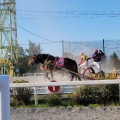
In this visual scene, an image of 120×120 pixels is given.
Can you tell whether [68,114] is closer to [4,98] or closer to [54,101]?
[54,101]

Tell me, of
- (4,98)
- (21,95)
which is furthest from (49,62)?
(4,98)

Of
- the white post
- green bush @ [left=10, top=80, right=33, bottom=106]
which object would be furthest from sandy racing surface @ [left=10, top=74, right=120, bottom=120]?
the white post

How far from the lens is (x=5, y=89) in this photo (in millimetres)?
1892

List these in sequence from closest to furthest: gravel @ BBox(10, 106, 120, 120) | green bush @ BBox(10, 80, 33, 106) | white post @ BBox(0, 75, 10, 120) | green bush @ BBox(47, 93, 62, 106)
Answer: white post @ BBox(0, 75, 10, 120), gravel @ BBox(10, 106, 120, 120), green bush @ BBox(47, 93, 62, 106), green bush @ BBox(10, 80, 33, 106)

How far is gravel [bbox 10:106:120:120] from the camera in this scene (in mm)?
5734

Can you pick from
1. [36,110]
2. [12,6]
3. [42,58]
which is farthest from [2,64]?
[36,110]

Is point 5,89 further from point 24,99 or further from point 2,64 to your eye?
point 2,64

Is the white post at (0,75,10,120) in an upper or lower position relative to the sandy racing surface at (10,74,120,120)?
upper

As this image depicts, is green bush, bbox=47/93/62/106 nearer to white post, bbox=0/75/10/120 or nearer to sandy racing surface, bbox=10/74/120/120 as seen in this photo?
sandy racing surface, bbox=10/74/120/120

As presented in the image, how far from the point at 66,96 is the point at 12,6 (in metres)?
29.4

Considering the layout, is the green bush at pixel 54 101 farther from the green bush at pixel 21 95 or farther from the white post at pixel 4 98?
the white post at pixel 4 98

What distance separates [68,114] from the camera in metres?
6.18

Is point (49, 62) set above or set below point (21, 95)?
above

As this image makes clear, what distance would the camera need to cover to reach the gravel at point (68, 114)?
5.73m
